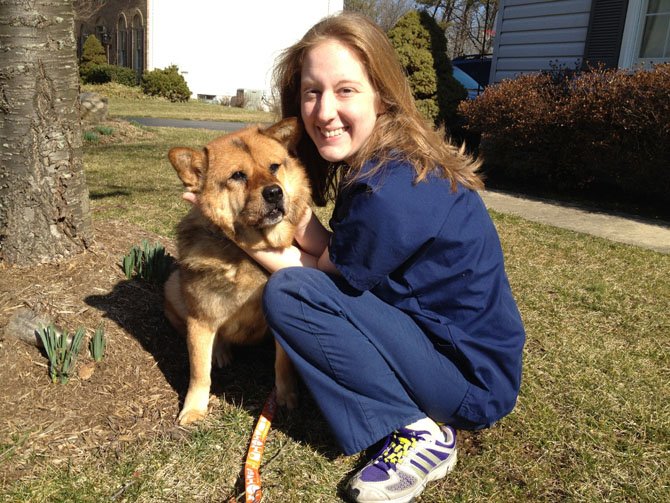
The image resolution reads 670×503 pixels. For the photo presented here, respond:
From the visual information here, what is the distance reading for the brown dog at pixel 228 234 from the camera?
2.60m

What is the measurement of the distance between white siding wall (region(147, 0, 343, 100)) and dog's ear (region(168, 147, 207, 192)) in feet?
88.7

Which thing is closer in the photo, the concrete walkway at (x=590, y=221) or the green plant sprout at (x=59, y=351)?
the green plant sprout at (x=59, y=351)

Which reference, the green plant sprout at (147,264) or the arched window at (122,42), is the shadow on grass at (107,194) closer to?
the green plant sprout at (147,264)

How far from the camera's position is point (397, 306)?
7.56ft

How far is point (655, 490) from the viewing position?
224 centimetres

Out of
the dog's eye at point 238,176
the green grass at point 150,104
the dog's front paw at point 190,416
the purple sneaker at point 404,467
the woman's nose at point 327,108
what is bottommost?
the dog's front paw at point 190,416

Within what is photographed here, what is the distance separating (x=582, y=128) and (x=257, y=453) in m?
6.64

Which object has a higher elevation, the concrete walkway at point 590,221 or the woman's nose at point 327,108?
the woman's nose at point 327,108

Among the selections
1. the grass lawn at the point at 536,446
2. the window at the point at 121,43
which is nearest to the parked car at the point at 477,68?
the grass lawn at the point at 536,446

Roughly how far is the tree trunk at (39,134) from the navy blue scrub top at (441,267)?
188 centimetres

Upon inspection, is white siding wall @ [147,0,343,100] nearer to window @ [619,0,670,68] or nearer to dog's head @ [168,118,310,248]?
window @ [619,0,670,68]

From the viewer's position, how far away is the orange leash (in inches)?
85.3

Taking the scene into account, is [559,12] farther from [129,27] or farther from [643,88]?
[129,27]

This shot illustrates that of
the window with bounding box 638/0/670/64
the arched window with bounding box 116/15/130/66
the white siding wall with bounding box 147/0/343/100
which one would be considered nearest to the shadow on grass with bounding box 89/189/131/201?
the window with bounding box 638/0/670/64
